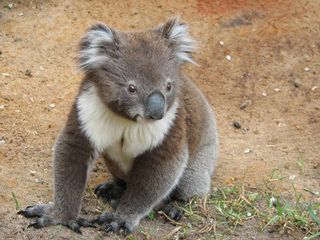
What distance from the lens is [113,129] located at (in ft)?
18.8

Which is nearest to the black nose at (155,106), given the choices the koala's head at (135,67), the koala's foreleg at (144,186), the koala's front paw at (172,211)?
the koala's head at (135,67)

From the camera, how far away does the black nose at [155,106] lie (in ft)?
17.4

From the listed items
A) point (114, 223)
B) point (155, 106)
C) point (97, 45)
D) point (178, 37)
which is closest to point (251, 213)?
point (114, 223)

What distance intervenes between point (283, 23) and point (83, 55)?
454 centimetres

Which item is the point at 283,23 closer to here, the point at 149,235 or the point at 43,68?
the point at 43,68

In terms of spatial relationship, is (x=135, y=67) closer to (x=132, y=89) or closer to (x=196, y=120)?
(x=132, y=89)

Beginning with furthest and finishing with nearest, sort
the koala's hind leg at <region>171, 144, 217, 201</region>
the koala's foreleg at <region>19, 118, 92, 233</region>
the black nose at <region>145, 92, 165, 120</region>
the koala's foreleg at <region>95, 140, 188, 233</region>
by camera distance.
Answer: the koala's hind leg at <region>171, 144, 217, 201</region>
the koala's foreleg at <region>95, 140, 188, 233</region>
the koala's foreleg at <region>19, 118, 92, 233</region>
the black nose at <region>145, 92, 165, 120</region>

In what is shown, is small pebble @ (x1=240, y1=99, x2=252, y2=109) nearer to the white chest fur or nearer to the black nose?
the white chest fur

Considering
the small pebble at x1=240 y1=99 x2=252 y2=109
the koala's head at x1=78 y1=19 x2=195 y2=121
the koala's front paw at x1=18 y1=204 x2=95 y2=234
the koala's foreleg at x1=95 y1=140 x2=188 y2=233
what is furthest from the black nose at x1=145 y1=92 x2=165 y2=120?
the small pebble at x1=240 y1=99 x2=252 y2=109

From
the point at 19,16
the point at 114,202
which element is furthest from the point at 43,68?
the point at 114,202

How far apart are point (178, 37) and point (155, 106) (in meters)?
0.86

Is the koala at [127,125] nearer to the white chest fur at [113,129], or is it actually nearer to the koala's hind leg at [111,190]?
the white chest fur at [113,129]

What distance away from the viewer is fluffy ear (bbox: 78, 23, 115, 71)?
566cm

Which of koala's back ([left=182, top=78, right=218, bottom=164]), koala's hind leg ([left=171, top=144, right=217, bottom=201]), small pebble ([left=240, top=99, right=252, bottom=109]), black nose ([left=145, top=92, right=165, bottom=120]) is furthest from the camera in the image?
small pebble ([left=240, top=99, right=252, bottom=109])
